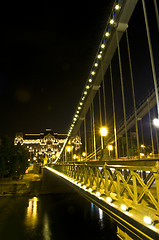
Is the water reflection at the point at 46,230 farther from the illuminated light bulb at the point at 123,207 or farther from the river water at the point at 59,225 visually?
the illuminated light bulb at the point at 123,207

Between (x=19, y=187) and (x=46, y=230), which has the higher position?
(x=46, y=230)

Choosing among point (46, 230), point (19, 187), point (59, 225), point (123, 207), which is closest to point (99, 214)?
point (59, 225)

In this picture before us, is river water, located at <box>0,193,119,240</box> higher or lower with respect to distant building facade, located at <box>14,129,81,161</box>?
lower

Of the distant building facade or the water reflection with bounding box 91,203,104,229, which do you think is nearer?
the water reflection with bounding box 91,203,104,229

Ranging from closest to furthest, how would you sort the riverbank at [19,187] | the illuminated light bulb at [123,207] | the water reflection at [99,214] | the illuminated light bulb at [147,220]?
the illuminated light bulb at [147,220]
the illuminated light bulb at [123,207]
the water reflection at [99,214]
the riverbank at [19,187]

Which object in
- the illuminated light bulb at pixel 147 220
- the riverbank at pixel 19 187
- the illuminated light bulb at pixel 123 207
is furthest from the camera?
the riverbank at pixel 19 187

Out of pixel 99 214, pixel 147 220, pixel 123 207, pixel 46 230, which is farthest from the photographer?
pixel 99 214

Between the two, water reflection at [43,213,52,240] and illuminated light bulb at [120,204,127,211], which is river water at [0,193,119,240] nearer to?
water reflection at [43,213,52,240]

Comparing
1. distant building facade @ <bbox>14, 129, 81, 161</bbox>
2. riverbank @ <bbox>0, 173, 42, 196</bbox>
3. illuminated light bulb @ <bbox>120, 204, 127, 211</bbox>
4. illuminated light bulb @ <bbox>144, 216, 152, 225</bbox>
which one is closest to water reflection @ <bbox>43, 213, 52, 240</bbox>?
illuminated light bulb @ <bbox>120, 204, 127, 211</bbox>

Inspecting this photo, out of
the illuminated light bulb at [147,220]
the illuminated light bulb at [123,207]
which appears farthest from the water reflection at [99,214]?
the illuminated light bulb at [147,220]

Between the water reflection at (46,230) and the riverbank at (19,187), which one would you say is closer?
the water reflection at (46,230)

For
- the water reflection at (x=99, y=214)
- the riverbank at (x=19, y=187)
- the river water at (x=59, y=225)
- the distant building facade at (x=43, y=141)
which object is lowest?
the riverbank at (x=19, y=187)

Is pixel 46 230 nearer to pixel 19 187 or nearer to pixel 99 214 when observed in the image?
pixel 99 214

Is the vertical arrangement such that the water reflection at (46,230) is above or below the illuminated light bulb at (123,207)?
below
